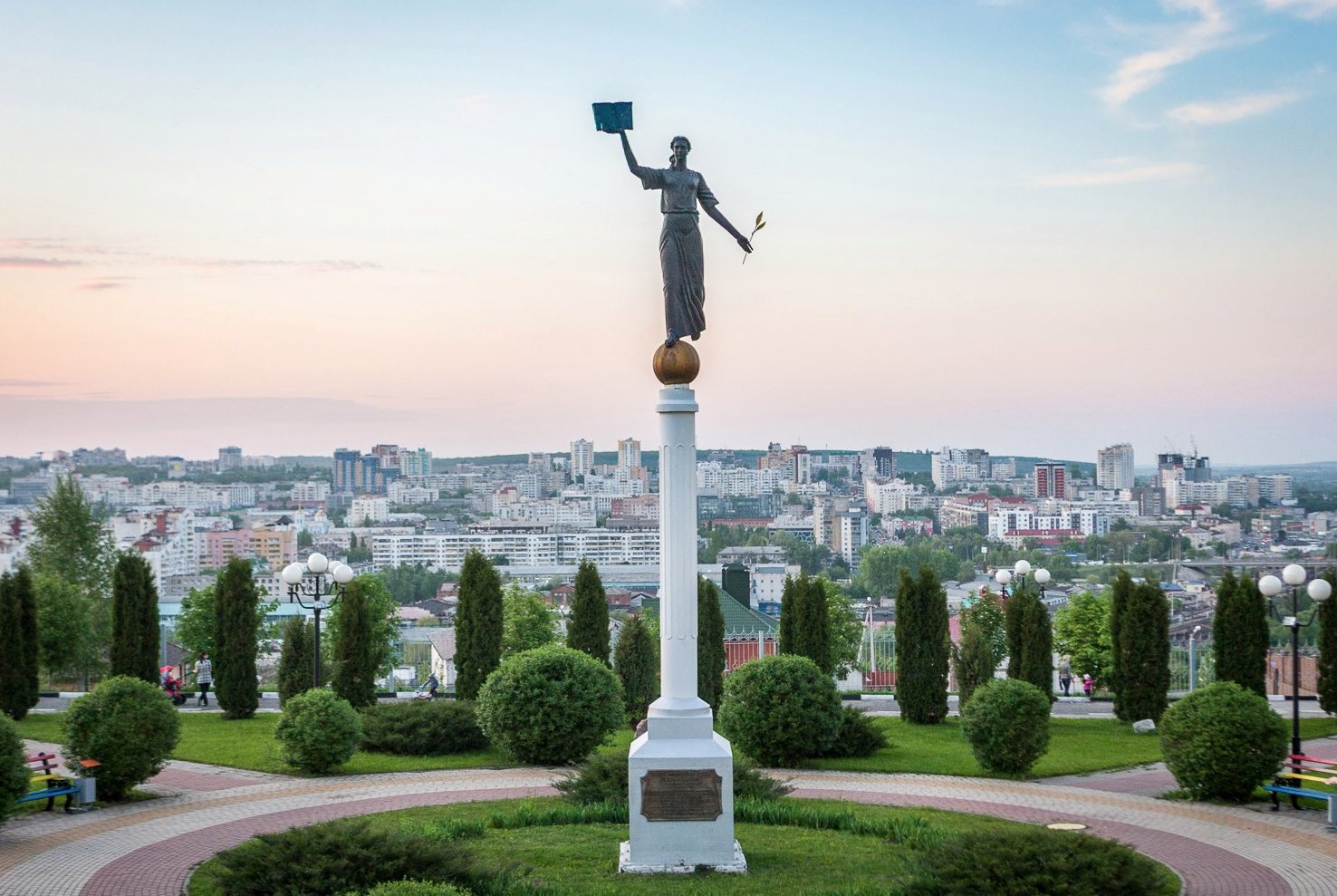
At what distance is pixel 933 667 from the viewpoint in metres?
22.7

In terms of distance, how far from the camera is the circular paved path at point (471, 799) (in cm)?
1184

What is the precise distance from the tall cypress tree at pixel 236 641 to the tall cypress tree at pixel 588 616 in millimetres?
5935

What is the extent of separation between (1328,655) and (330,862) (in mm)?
19330

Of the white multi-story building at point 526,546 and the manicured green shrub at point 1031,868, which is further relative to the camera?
the white multi-story building at point 526,546

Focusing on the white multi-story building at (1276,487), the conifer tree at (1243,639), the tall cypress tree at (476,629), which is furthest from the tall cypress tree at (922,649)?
the white multi-story building at (1276,487)

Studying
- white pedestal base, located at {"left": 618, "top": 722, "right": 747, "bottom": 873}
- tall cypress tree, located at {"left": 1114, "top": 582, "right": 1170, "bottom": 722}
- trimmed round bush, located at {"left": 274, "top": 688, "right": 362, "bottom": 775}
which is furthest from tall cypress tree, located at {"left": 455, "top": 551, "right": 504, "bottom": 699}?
white pedestal base, located at {"left": 618, "top": 722, "right": 747, "bottom": 873}

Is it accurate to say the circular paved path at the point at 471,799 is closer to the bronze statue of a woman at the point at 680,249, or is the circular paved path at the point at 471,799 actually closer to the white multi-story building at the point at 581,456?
the bronze statue of a woman at the point at 680,249

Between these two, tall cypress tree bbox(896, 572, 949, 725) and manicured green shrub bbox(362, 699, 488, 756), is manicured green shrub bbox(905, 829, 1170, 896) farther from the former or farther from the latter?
tall cypress tree bbox(896, 572, 949, 725)

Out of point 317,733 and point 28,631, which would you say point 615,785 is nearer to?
point 317,733

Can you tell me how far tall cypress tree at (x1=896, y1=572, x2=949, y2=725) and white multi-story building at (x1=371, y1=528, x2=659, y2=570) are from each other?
105m

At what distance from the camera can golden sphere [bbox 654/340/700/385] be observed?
1181 centimetres

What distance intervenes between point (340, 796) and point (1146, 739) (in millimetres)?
12964

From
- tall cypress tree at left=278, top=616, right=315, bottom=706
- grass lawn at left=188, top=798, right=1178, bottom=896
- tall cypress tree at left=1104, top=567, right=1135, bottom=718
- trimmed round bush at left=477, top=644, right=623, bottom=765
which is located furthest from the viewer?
tall cypress tree at left=278, top=616, right=315, bottom=706

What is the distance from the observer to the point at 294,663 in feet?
77.2
